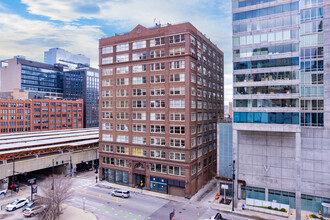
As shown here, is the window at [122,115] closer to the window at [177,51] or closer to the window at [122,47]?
the window at [122,47]

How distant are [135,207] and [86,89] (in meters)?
117

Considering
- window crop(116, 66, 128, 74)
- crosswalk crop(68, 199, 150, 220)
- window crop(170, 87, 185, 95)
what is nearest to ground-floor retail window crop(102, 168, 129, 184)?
crosswalk crop(68, 199, 150, 220)

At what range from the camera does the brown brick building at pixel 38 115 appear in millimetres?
95994

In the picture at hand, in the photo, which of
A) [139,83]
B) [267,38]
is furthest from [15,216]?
[267,38]

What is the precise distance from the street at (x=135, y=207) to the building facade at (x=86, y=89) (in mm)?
95085

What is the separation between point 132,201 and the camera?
44188mm

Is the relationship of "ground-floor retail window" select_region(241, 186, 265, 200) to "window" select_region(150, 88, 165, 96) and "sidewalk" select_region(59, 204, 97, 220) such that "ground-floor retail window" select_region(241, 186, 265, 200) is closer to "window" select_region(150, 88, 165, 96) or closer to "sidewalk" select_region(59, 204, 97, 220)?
"window" select_region(150, 88, 165, 96)

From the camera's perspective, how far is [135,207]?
41.2m

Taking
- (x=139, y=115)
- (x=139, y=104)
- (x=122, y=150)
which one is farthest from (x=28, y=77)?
(x=139, y=115)

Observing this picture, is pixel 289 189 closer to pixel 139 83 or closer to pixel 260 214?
pixel 260 214

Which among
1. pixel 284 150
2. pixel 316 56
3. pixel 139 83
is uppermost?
pixel 316 56

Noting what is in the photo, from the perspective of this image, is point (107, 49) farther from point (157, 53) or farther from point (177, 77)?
point (177, 77)

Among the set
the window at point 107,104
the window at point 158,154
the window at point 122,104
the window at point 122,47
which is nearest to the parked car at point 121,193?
the window at point 158,154

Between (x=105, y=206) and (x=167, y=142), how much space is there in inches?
670
